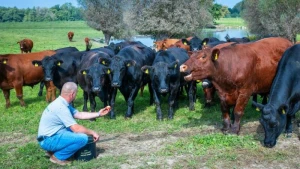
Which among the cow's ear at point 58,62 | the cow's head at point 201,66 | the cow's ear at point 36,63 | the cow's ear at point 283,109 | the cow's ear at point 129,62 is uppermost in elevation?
the cow's head at point 201,66

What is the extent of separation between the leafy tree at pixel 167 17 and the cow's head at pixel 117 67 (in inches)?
983

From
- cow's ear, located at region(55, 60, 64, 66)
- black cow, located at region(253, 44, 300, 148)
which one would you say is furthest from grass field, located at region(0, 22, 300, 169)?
cow's ear, located at region(55, 60, 64, 66)

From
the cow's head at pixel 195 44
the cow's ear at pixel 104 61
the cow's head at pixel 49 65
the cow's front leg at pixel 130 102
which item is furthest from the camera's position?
the cow's head at pixel 195 44

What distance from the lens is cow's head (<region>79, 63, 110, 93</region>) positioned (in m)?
8.78

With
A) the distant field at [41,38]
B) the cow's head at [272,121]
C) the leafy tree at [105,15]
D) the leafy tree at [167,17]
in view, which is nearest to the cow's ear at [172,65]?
the cow's head at [272,121]

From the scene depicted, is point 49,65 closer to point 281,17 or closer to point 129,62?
point 129,62

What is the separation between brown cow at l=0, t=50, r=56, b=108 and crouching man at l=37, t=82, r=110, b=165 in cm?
585

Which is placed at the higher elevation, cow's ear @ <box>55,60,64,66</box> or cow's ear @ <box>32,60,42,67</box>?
cow's ear @ <box>55,60,64,66</box>

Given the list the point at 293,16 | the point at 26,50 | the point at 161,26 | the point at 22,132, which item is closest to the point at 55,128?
the point at 22,132

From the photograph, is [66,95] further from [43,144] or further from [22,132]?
[22,132]

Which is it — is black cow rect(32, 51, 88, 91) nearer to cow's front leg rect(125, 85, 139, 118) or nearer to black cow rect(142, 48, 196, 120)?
cow's front leg rect(125, 85, 139, 118)

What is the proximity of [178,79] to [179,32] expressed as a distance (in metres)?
25.6

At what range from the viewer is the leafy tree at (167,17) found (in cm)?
3403

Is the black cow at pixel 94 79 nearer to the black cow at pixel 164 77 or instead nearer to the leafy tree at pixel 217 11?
the black cow at pixel 164 77
